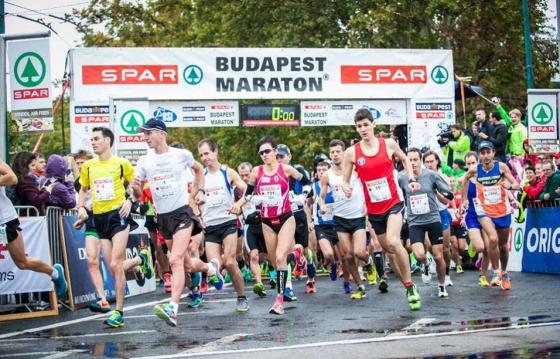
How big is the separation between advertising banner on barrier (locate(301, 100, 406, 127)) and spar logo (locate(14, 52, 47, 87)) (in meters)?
13.3

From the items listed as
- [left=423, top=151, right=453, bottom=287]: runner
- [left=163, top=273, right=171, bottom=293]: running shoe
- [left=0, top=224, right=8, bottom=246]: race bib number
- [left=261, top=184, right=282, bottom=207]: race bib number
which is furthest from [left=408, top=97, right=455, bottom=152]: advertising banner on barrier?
[left=0, top=224, right=8, bottom=246]: race bib number

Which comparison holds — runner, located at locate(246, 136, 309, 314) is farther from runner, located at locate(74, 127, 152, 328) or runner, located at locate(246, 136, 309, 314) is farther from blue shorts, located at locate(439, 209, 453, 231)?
Result: blue shorts, located at locate(439, 209, 453, 231)

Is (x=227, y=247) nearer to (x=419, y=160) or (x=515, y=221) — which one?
(x=419, y=160)

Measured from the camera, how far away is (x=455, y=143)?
24078 millimetres

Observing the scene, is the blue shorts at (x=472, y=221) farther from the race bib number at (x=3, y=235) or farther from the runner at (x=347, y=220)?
the race bib number at (x=3, y=235)

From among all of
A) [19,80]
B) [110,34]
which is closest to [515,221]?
[19,80]

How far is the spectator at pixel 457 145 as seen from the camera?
2398cm

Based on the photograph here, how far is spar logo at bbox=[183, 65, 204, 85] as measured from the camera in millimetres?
27625

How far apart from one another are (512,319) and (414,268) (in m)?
10.1

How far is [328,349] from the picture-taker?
957 cm

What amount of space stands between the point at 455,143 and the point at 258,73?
5.98 meters

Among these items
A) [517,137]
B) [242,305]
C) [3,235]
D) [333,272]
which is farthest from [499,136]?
[3,235]

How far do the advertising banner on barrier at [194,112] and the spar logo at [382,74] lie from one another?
2813 mm

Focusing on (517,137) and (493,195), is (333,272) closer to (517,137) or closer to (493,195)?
(493,195)
